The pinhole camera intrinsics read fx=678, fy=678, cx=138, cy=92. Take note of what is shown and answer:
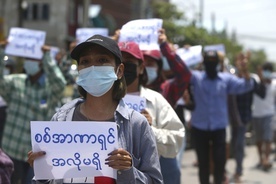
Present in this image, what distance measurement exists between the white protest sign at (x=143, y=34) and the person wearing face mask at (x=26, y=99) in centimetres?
143

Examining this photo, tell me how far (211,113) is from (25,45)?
240cm

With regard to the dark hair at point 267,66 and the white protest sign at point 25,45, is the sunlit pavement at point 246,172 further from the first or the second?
the white protest sign at point 25,45

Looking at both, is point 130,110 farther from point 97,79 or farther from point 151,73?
point 151,73

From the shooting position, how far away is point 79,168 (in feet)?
11.2

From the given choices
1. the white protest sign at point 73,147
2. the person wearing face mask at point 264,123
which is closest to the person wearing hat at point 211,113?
the person wearing face mask at point 264,123

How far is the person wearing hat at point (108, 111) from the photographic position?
346 centimetres

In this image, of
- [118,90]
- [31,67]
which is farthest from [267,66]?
[118,90]

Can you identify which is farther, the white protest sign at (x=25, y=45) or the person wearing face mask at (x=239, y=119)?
the person wearing face mask at (x=239, y=119)

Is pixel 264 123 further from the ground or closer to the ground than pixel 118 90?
closer to the ground

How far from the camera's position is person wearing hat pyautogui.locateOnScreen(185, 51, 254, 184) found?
8273 mm

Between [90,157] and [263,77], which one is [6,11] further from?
[90,157]

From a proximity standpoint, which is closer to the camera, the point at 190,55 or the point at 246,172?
the point at 190,55

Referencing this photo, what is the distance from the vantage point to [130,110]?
11.8ft

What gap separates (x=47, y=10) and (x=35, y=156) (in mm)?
44731
